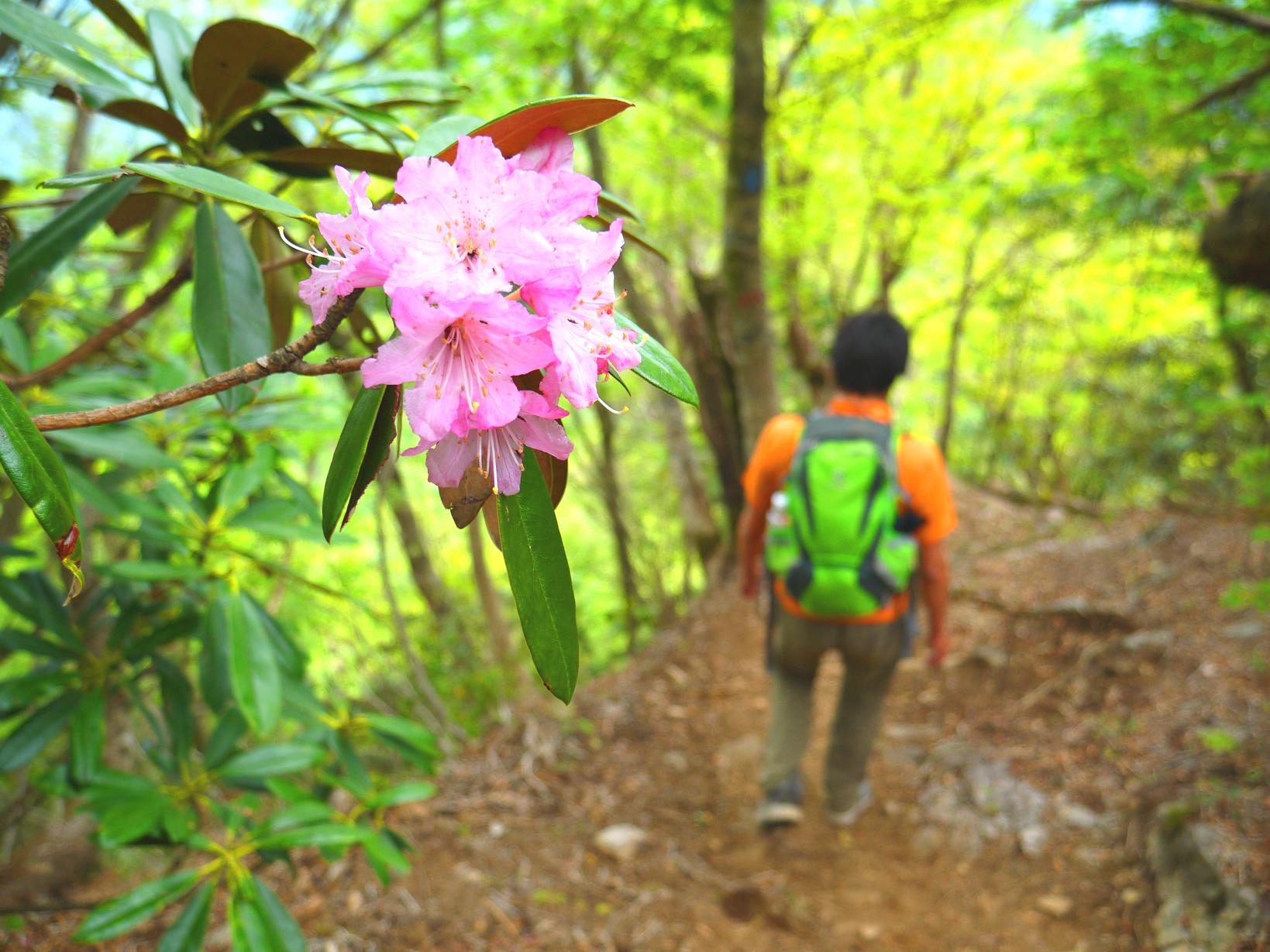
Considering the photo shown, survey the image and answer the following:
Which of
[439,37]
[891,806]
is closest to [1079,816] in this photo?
[891,806]

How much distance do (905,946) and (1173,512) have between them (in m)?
4.28

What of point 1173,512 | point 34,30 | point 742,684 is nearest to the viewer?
point 34,30

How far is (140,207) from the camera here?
3.85ft

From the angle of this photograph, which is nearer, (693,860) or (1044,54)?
(693,860)

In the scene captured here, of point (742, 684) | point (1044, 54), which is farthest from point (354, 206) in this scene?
point (1044, 54)

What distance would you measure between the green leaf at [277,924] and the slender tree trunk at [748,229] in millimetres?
3463

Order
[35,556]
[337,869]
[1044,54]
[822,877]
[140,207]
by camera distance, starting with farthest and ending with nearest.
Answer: [1044,54] < [822,877] < [337,869] < [35,556] < [140,207]

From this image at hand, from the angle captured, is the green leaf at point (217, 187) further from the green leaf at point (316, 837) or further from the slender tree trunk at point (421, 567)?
the slender tree trunk at point (421, 567)

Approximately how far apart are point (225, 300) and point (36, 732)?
109cm

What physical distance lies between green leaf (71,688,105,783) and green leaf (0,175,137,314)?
35.6 inches

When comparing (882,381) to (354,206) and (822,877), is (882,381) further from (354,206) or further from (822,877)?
(354,206)

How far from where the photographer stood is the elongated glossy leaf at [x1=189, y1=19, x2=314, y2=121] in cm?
98

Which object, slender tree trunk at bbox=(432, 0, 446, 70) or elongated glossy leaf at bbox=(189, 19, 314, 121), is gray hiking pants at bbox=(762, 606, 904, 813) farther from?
slender tree trunk at bbox=(432, 0, 446, 70)

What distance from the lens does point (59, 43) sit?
1002mm
